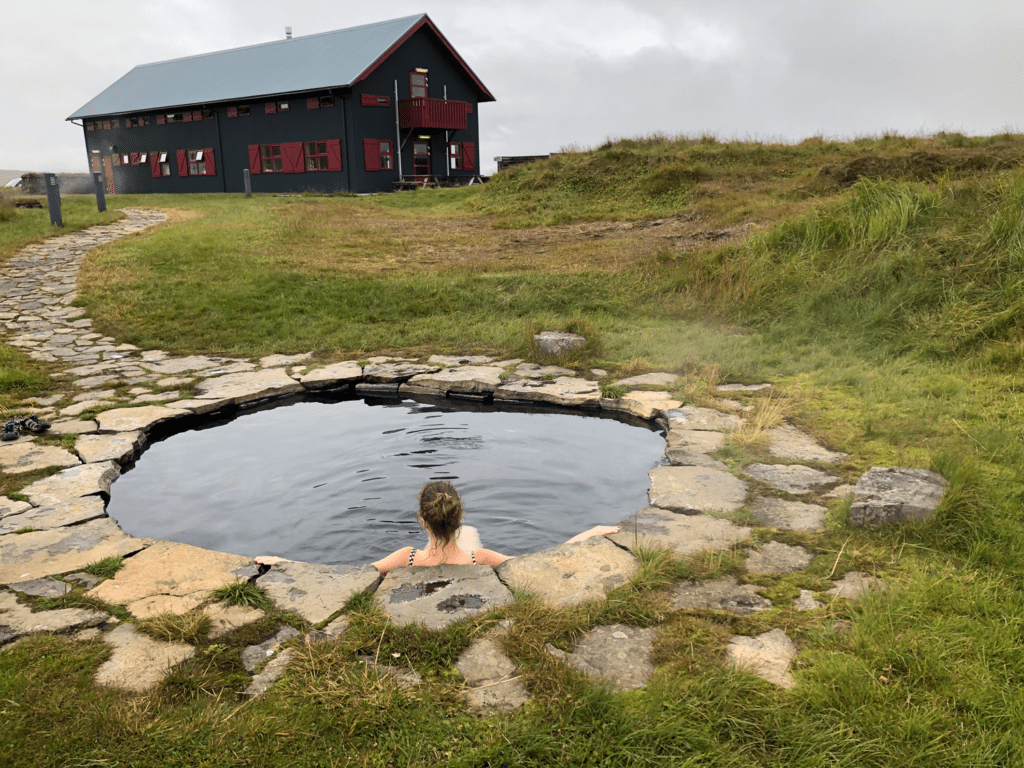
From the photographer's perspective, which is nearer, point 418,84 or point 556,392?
point 556,392

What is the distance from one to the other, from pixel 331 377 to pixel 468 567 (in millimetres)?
3507

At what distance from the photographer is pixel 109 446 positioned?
4766 millimetres

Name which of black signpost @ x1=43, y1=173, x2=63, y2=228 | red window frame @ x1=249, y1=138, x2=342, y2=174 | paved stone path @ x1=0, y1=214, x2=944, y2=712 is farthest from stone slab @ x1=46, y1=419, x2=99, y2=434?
red window frame @ x1=249, y1=138, x2=342, y2=174

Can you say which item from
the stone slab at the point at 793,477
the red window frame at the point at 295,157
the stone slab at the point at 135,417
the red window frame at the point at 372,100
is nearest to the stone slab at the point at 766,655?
the stone slab at the point at 793,477

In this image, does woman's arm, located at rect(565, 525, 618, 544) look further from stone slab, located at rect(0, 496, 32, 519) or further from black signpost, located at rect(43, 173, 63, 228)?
black signpost, located at rect(43, 173, 63, 228)

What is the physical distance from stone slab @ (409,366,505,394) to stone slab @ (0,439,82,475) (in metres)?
2.67

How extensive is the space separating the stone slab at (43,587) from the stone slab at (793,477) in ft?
11.6

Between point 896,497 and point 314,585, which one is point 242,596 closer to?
point 314,585

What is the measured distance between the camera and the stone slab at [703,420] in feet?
16.2

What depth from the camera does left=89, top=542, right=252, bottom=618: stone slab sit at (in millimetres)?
2953

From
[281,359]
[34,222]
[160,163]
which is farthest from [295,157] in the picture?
[281,359]

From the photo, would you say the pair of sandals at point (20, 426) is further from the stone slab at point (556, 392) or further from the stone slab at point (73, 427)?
the stone slab at point (556, 392)

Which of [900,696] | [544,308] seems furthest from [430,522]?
[544,308]

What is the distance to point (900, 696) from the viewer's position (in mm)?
2225
